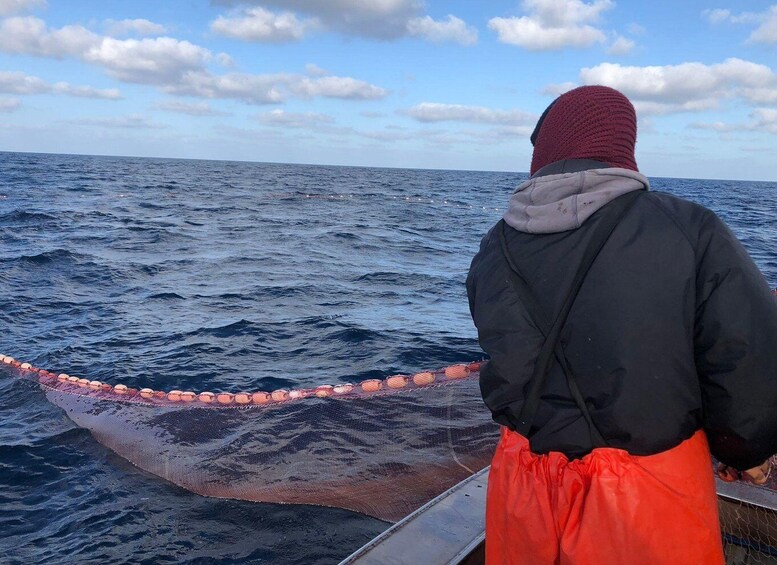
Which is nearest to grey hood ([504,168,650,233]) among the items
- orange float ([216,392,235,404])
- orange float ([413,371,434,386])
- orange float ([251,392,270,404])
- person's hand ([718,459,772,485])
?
person's hand ([718,459,772,485])

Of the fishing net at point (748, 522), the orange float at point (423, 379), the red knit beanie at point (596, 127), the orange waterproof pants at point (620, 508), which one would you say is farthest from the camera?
the orange float at point (423, 379)

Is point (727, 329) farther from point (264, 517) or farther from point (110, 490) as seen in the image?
point (110, 490)

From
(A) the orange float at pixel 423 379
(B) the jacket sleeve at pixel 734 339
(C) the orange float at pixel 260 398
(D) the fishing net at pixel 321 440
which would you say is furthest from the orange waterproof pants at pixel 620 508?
(C) the orange float at pixel 260 398

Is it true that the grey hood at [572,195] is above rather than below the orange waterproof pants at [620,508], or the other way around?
above

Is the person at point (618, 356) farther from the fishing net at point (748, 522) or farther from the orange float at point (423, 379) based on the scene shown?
the orange float at point (423, 379)

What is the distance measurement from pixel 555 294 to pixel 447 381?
3.89m

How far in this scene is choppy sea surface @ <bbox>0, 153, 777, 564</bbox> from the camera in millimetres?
4816

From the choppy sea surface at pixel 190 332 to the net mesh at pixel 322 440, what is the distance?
0.53 ft

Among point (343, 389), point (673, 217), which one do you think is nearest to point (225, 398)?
point (343, 389)

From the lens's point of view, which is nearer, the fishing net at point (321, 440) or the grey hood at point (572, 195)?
the grey hood at point (572, 195)

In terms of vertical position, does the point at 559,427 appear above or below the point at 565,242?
below

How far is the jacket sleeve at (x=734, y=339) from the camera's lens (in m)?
1.70

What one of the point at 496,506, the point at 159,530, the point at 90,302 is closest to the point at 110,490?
the point at 159,530

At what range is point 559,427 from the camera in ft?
6.21
